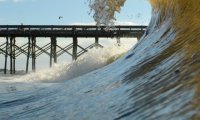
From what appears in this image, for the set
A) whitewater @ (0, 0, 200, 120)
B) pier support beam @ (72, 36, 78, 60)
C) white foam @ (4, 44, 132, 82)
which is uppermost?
pier support beam @ (72, 36, 78, 60)

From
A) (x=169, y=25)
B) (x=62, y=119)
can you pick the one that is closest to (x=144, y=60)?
(x=169, y=25)

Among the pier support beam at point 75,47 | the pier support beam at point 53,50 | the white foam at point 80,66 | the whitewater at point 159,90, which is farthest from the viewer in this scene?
the pier support beam at point 53,50

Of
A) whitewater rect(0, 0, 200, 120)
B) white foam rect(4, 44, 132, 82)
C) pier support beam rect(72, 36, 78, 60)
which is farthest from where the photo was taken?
pier support beam rect(72, 36, 78, 60)

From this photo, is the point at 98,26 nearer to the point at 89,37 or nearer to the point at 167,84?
the point at 89,37

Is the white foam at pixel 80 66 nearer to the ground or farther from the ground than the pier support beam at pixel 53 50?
nearer to the ground

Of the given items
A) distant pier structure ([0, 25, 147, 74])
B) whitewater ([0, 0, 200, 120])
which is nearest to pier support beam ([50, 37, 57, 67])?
distant pier structure ([0, 25, 147, 74])

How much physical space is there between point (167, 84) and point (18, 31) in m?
35.8

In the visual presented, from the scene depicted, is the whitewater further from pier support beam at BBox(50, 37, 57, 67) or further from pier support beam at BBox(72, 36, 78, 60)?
pier support beam at BBox(50, 37, 57, 67)

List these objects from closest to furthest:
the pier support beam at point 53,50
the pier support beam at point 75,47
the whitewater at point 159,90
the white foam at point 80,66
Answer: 1. the whitewater at point 159,90
2. the white foam at point 80,66
3. the pier support beam at point 75,47
4. the pier support beam at point 53,50

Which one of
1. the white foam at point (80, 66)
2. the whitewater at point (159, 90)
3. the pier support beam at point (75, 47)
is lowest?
the whitewater at point (159, 90)

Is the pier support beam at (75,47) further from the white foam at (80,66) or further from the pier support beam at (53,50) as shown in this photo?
the pier support beam at (53,50)

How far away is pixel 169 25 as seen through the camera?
16.9ft

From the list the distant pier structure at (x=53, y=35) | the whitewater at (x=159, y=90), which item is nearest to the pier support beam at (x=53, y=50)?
the distant pier structure at (x=53, y=35)

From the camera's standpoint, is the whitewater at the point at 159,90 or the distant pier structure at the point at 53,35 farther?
the distant pier structure at the point at 53,35
